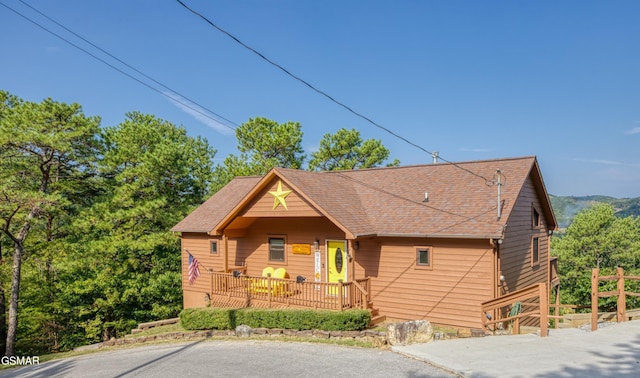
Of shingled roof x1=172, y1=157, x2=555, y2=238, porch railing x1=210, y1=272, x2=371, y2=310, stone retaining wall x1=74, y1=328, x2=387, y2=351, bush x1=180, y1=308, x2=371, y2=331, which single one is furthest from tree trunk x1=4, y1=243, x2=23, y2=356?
shingled roof x1=172, y1=157, x2=555, y2=238

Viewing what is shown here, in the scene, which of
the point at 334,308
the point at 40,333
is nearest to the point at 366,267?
the point at 334,308

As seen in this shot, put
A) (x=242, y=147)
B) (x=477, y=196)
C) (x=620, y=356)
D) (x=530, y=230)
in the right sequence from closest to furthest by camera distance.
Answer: (x=620, y=356)
(x=477, y=196)
(x=530, y=230)
(x=242, y=147)

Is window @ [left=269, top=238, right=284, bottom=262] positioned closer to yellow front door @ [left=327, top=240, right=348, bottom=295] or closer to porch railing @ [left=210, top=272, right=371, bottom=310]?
porch railing @ [left=210, top=272, right=371, bottom=310]

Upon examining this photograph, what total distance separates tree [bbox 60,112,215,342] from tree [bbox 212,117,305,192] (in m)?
6.53

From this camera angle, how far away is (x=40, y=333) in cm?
2147

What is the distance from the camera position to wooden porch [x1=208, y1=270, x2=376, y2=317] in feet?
41.6

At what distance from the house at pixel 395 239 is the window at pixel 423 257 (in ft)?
0.11

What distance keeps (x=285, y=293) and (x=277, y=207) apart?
309 cm

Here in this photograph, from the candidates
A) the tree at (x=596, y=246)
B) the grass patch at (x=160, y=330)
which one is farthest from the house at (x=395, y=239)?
the tree at (x=596, y=246)

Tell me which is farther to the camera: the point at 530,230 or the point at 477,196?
the point at 530,230

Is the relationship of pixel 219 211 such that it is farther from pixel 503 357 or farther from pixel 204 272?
pixel 503 357

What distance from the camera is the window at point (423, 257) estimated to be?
41.6 ft

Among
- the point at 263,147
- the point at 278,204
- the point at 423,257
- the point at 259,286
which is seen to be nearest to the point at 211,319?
the point at 259,286

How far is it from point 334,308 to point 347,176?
6.80 metres
